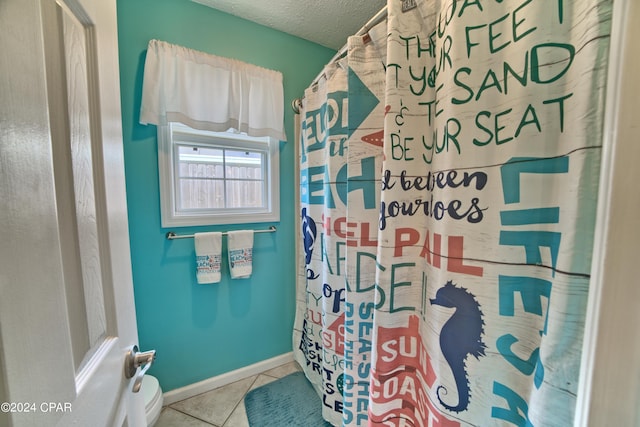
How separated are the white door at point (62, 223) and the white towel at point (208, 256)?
0.83 meters

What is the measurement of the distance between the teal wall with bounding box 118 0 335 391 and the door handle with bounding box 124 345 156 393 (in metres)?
0.93

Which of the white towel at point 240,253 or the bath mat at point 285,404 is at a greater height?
the white towel at point 240,253

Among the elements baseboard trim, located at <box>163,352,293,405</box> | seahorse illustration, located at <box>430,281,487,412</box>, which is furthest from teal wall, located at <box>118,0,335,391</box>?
seahorse illustration, located at <box>430,281,487,412</box>

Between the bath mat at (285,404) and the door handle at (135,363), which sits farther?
the bath mat at (285,404)

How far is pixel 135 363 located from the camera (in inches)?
24.0

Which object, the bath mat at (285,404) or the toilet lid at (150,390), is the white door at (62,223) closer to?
the toilet lid at (150,390)

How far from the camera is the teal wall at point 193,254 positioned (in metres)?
1.31

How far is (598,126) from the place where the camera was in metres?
0.46

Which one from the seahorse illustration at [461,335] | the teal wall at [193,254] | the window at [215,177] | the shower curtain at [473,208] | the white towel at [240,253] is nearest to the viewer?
the shower curtain at [473,208]

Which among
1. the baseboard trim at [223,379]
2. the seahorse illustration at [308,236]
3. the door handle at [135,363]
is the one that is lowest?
the baseboard trim at [223,379]

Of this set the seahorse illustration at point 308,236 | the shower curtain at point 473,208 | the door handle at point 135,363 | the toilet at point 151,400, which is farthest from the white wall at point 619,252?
the toilet at point 151,400

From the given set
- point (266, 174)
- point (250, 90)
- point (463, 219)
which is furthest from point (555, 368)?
point (250, 90)

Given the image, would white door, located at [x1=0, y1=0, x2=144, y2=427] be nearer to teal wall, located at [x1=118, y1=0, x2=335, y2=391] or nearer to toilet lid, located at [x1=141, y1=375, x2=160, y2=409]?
toilet lid, located at [x1=141, y1=375, x2=160, y2=409]

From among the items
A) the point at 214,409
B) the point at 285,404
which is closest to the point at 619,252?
the point at 285,404
